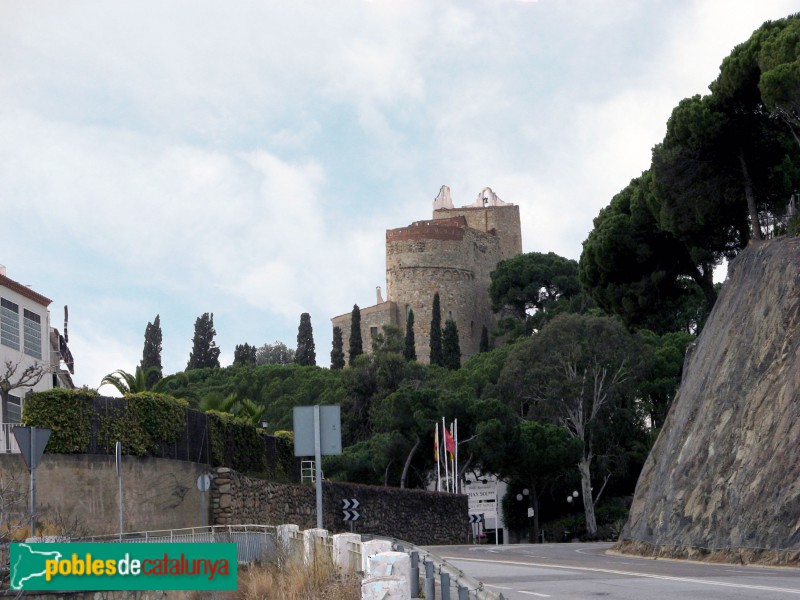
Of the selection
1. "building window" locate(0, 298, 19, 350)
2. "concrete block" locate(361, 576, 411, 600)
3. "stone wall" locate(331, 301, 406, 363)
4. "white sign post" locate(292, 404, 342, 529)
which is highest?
"stone wall" locate(331, 301, 406, 363)

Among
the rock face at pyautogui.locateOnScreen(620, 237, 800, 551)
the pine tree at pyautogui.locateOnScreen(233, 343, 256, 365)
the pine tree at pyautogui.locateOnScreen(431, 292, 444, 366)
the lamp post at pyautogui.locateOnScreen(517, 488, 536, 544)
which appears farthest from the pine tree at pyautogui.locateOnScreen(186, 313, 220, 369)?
the rock face at pyautogui.locateOnScreen(620, 237, 800, 551)

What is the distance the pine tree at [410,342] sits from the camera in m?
114

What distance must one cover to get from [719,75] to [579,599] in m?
26.1

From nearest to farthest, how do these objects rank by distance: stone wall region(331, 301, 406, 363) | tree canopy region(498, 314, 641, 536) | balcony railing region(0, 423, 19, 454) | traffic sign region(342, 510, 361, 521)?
balcony railing region(0, 423, 19, 454) < traffic sign region(342, 510, 361, 521) < tree canopy region(498, 314, 641, 536) < stone wall region(331, 301, 406, 363)

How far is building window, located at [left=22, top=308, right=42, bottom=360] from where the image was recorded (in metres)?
41.9

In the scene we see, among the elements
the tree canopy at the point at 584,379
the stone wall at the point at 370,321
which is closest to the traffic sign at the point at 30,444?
the tree canopy at the point at 584,379

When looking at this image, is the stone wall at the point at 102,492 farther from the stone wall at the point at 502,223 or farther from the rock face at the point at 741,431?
the stone wall at the point at 502,223

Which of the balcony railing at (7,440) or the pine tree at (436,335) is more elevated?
the pine tree at (436,335)

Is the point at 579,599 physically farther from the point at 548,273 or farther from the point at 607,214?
the point at 548,273

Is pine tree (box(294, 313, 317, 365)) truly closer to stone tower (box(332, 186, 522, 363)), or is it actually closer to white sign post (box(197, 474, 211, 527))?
stone tower (box(332, 186, 522, 363))

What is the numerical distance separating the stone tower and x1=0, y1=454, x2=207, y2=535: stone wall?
95574mm

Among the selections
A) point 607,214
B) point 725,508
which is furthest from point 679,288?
point 725,508

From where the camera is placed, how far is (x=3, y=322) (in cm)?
3953

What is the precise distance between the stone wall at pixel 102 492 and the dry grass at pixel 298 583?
24.0ft
